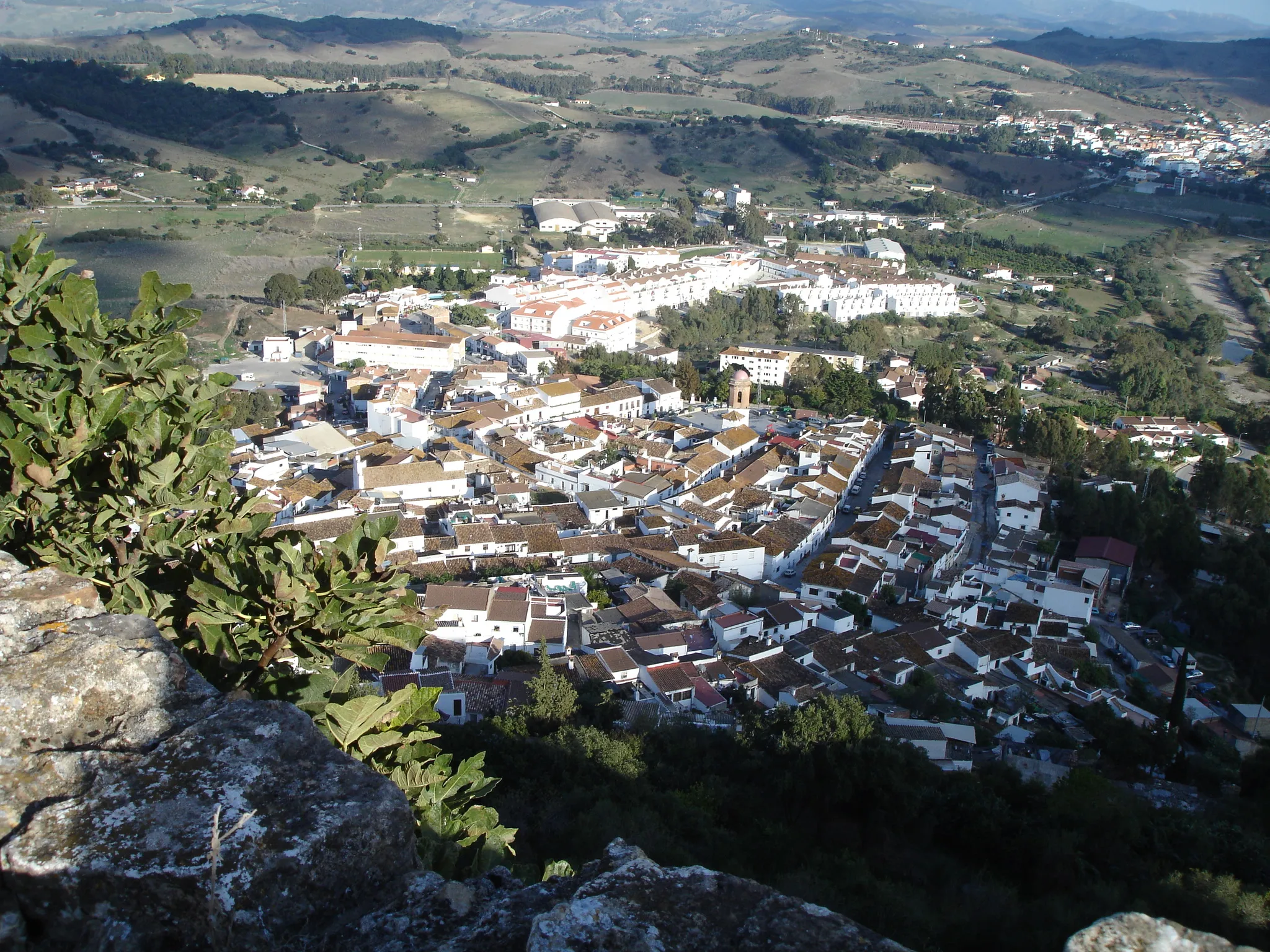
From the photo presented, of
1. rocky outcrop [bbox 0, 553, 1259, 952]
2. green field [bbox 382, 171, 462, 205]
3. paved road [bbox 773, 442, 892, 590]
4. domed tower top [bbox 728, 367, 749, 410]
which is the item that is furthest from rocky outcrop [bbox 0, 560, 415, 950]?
green field [bbox 382, 171, 462, 205]

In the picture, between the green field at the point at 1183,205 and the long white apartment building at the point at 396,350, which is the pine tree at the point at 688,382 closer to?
the long white apartment building at the point at 396,350

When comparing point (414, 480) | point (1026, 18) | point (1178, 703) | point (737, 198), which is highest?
point (1026, 18)

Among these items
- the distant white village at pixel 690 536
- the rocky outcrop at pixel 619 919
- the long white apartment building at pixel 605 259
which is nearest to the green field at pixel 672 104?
the long white apartment building at pixel 605 259

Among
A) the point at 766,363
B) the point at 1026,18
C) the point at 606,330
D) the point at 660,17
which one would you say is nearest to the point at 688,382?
the point at 766,363

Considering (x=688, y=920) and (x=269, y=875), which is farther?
(x=269, y=875)

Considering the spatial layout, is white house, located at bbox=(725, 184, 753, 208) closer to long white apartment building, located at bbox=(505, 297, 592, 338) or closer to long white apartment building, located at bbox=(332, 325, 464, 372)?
long white apartment building, located at bbox=(505, 297, 592, 338)

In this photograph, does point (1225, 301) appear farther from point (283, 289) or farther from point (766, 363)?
point (283, 289)
